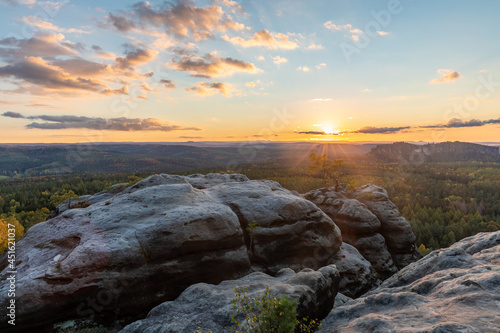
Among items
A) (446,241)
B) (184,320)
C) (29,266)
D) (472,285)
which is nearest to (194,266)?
(184,320)

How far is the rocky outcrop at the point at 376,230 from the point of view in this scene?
40031mm

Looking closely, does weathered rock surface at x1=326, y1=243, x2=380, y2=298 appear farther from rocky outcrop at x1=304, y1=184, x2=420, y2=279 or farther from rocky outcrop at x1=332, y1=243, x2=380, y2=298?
rocky outcrop at x1=304, y1=184, x2=420, y2=279

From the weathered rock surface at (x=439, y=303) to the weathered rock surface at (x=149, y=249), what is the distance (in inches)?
419

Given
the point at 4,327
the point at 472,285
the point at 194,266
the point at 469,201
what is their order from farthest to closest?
the point at 469,201 → the point at 194,266 → the point at 4,327 → the point at 472,285

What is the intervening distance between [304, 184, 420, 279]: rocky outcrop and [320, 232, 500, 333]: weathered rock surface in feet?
69.7

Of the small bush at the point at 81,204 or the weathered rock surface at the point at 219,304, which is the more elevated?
the small bush at the point at 81,204

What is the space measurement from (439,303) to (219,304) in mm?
12635

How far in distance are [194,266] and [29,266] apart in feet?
39.2

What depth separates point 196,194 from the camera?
1072 inches

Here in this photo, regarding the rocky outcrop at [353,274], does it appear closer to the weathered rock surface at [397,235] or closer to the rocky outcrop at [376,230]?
the rocky outcrop at [376,230]

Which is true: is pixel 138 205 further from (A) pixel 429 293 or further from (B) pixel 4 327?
(A) pixel 429 293

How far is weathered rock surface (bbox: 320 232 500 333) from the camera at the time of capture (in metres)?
10.6

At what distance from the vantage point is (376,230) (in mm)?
42156

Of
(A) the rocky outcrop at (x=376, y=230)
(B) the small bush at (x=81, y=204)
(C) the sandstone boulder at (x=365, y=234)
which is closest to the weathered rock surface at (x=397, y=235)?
(A) the rocky outcrop at (x=376, y=230)
